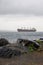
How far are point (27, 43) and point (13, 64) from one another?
560 cm

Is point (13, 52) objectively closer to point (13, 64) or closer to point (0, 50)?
point (0, 50)

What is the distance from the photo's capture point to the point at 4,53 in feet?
37.7

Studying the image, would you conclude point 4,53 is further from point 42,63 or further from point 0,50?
point 42,63

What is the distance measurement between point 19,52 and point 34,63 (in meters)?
2.52

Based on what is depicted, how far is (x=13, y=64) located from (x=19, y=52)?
261cm

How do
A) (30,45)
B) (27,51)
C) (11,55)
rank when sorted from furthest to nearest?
(30,45) < (27,51) < (11,55)

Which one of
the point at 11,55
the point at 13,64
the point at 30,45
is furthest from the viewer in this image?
the point at 30,45

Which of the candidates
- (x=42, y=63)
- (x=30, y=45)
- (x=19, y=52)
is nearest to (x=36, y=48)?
(x=30, y=45)

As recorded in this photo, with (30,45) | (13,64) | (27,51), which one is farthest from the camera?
(30,45)

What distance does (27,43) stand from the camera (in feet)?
48.6

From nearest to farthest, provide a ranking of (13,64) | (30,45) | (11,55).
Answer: (13,64) → (11,55) → (30,45)

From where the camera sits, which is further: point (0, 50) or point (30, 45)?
point (30, 45)

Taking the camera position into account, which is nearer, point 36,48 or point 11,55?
point 11,55

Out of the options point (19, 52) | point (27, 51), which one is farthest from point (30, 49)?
point (19, 52)
